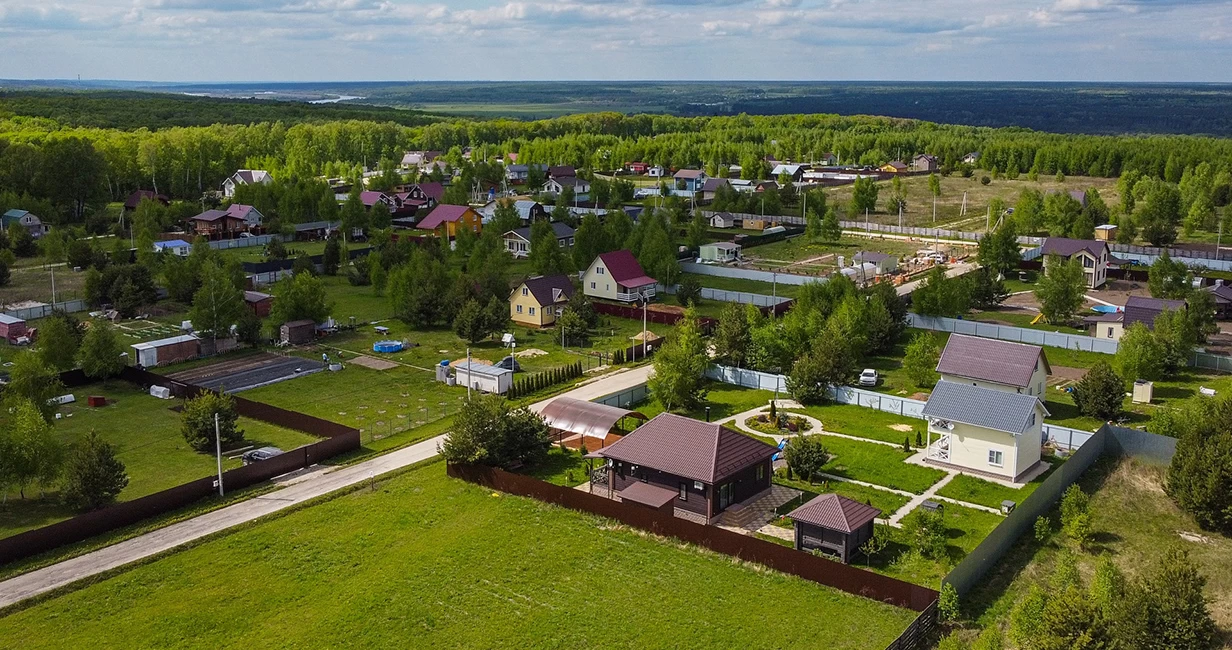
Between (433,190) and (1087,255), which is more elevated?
(433,190)

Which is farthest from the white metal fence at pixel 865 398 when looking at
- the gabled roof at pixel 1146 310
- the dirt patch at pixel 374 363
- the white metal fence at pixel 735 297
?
the gabled roof at pixel 1146 310

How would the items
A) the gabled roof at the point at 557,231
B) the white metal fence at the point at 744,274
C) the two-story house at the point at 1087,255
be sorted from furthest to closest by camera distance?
1. the gabled roof at the point at 557,231
2. the white metal fence at the point at 744,274
3. the two-story house at the point at 1087,255

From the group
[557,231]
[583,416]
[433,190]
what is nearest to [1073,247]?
[557,231]

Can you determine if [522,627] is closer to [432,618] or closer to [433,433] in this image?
[432,618]

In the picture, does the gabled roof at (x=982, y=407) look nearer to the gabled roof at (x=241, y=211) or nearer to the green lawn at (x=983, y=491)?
the green lawn at (x=983, y=491)

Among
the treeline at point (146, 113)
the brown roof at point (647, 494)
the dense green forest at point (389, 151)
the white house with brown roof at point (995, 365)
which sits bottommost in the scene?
the brown roof at point (647, 494)

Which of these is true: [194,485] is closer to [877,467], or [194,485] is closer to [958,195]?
[877,467]
